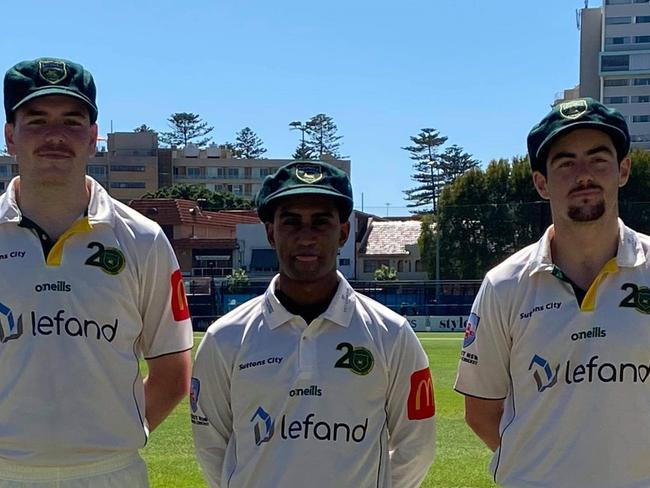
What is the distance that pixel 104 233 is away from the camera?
3.38 m

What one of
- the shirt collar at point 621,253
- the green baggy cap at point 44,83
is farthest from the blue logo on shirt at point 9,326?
the shirt collar at point 621,253

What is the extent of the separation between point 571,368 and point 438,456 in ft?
17.3

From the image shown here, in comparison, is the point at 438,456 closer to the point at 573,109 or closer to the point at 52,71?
the point at 573,109

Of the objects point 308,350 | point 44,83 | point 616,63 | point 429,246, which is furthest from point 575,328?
point 616,63

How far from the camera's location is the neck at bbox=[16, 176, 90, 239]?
131 inches

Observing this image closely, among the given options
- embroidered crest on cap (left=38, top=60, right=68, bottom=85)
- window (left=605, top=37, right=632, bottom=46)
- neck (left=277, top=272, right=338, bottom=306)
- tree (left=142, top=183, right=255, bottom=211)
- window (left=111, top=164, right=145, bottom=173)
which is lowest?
neck (left=277, top=272, right=338, bottom=306)

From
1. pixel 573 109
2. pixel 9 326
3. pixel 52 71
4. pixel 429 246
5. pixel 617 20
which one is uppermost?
pixel 617 20

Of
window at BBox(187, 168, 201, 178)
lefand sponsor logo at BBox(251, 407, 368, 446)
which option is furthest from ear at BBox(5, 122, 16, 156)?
window at BBox(187, 168, 201, 178)

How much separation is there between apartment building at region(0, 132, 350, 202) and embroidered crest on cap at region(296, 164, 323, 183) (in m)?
73.4

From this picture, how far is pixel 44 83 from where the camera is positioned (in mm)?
3305

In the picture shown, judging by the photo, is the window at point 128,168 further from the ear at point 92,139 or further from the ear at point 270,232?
the ear at point 270,232

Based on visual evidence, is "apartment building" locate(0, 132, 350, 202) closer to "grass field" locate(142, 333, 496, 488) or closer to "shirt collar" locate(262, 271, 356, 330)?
"grass field" locate(142, 333, 496, 488)

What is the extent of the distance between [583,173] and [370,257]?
5658 centimetres

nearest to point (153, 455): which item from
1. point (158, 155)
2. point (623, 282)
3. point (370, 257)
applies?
point (623, 282)
